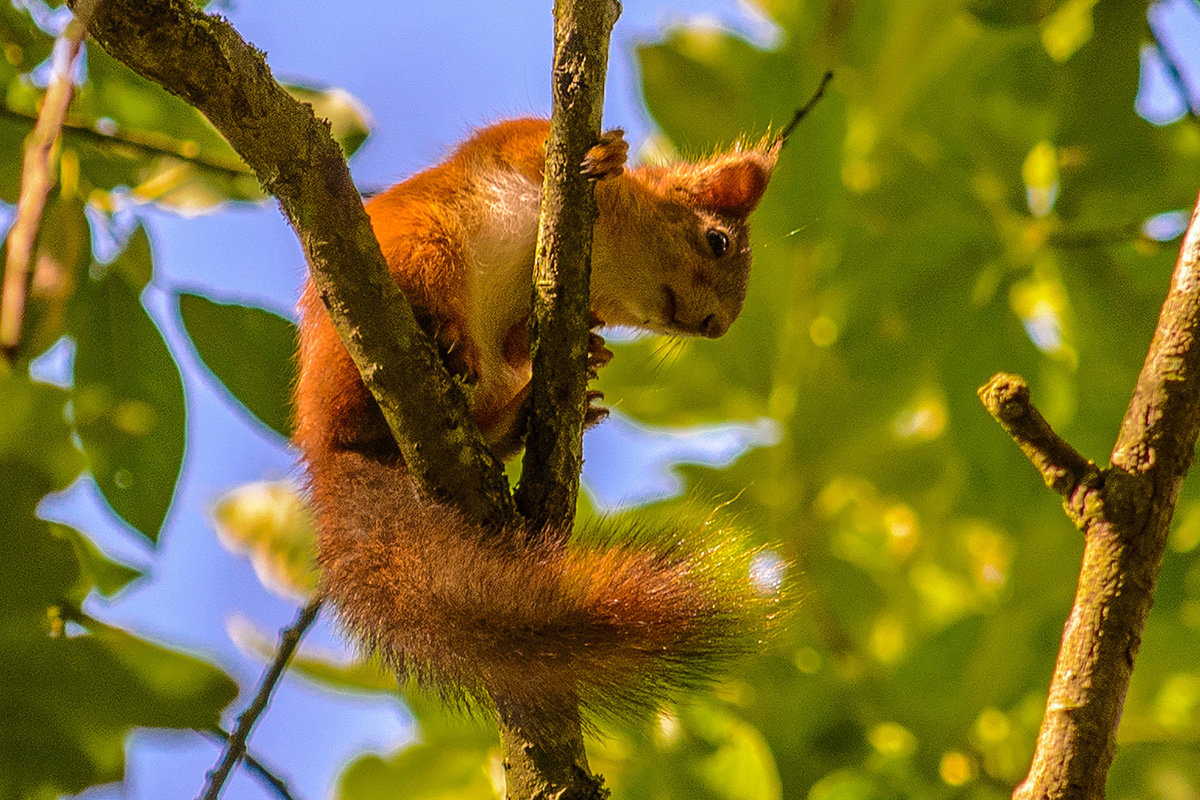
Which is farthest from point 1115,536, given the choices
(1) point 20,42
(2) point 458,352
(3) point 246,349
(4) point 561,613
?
(1) point 20,42

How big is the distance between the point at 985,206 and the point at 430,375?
173 cm

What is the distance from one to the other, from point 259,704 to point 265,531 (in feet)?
6.08

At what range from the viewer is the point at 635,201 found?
2.74 metres

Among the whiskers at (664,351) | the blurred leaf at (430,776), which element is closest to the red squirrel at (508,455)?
the whiskers at (664,351)

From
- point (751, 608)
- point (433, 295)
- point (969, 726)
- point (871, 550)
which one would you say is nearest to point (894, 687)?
point (969, 726)

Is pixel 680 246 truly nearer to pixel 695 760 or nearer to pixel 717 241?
pixel 717 241

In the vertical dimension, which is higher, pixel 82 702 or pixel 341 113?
pixel 341 113

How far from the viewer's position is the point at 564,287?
182 cm

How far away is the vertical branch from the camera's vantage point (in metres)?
1.81

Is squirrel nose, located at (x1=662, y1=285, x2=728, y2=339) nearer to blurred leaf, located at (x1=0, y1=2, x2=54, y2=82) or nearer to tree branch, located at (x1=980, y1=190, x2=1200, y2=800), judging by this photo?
tree branch, located at (x1=980, y1=190, x2=1200, y2=800)

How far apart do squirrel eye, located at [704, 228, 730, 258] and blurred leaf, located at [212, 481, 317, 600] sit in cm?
139

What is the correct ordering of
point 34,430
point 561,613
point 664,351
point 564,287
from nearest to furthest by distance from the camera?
point 34,430 → point 561,613 → point 564,287 → point 664,351

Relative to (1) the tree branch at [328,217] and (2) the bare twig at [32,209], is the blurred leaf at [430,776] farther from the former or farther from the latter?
(2) the bare twig at [32,209]

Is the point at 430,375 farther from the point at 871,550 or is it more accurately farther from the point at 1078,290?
the point at 871,550
